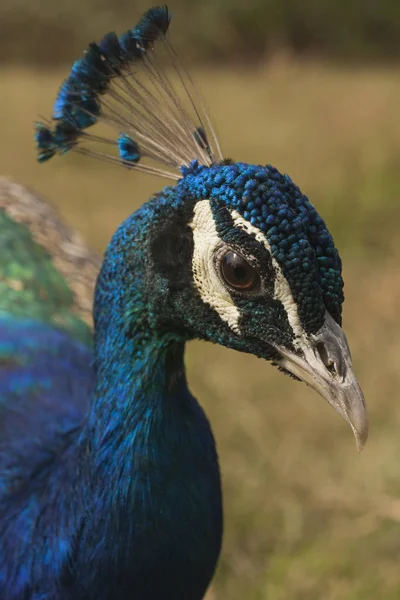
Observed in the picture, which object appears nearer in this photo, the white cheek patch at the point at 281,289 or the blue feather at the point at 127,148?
the white cheek patch at the point at 281,289

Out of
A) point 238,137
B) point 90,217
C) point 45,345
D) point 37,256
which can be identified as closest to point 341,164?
point 238,137

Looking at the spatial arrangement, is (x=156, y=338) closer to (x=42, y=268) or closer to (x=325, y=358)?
(x=325, y=358)

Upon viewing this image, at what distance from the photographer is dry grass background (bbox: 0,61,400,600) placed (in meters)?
2.14

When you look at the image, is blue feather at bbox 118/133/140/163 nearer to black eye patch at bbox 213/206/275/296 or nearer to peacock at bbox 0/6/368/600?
peacock at bbox 0/6/368/600

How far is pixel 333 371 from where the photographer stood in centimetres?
107

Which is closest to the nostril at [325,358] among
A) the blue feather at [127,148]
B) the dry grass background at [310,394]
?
the blue feather at [127,148]

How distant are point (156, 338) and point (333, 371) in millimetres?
298

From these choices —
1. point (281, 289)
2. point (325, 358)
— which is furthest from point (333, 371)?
point (281, 289)

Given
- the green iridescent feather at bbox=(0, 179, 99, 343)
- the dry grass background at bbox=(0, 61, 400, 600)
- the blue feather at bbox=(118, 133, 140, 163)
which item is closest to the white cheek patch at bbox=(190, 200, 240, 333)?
the blue feather at bbox=(118, 133, 140, 163)

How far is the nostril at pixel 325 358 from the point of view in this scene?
106 centimetres

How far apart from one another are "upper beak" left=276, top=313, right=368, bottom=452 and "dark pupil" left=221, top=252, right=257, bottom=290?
0.36 feet

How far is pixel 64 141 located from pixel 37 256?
2.86 feet

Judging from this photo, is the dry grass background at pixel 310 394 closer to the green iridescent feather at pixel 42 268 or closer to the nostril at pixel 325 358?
the green iridescent feather at pixel 42 268

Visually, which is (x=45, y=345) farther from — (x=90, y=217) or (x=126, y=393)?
(x=90, y=217)
